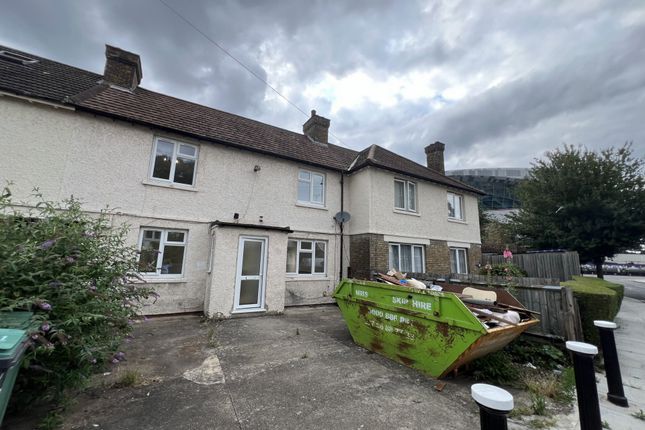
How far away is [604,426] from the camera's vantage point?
306 centimetres

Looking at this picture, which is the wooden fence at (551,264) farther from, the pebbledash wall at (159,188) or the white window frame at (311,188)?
the pebbledash wall at (159,188)

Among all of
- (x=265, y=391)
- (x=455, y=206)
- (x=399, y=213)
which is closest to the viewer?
(x=265, y=391)

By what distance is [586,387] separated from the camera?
2723mm

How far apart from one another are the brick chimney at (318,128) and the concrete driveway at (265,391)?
403 inches

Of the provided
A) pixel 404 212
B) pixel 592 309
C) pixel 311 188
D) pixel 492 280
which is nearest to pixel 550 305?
pixel 592 309

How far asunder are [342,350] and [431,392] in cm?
195

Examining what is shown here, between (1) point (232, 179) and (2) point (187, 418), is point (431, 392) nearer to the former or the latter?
(2) point (187, 418)

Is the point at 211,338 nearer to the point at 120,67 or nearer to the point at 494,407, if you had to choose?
the point at 494,407

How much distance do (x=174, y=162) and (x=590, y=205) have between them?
67.6 ft

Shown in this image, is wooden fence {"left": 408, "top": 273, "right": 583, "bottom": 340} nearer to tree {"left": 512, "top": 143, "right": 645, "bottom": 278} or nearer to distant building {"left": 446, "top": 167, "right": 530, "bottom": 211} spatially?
tree {"left": 512, "top": 143, "right": 645, "bottom": 278}

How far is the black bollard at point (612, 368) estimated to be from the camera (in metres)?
3.57

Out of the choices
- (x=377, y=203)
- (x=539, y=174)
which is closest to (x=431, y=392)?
(x=377, y=203)

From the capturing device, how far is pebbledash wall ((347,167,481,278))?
10.7 meters

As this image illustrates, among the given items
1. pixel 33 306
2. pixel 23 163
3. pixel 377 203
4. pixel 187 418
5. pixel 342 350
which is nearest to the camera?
pixel 33 306
